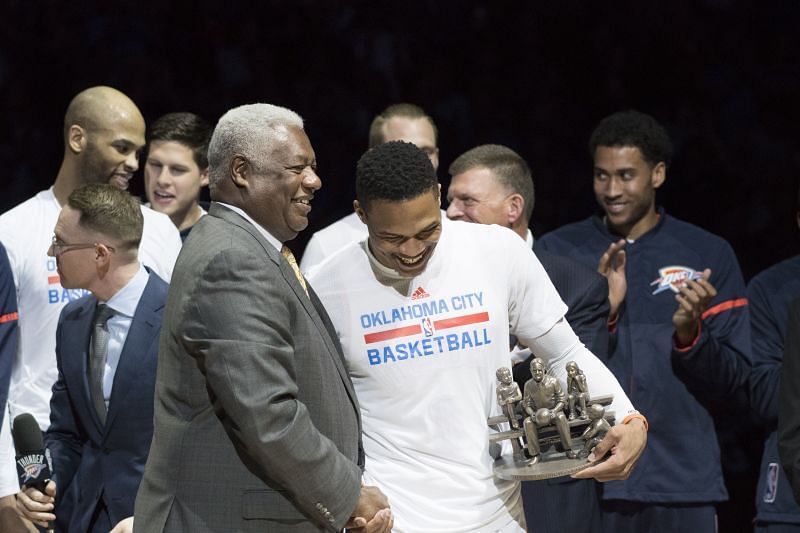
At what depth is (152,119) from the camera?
531 centimetres

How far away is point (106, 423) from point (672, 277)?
6.56ft

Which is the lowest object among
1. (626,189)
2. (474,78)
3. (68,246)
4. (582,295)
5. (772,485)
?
(772,485)

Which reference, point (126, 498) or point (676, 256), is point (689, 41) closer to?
point (676, 256)

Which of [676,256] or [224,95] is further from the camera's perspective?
[224,95]

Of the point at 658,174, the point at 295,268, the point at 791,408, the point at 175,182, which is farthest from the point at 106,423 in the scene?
the point at 658,174

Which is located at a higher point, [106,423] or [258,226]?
[258,226]

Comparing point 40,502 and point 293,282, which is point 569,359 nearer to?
point 293,282

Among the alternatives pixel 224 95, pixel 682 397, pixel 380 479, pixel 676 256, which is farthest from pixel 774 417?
pixel 224 95

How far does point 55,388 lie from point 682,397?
6.66 feet

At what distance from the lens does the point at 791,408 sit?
8.35 feet

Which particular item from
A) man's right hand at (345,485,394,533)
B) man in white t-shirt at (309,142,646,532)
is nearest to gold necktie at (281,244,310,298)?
man in white t-shirt at (309,142,646,532)

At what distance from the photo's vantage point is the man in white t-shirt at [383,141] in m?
4.18

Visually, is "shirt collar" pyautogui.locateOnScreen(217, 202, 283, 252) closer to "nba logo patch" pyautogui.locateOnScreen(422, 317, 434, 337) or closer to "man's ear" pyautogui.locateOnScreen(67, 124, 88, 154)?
"nba logo patch" pyautogui.locateOnScreen(422, 317, 434, 337)

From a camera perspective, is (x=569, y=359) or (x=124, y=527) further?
(x=124, y=527)
